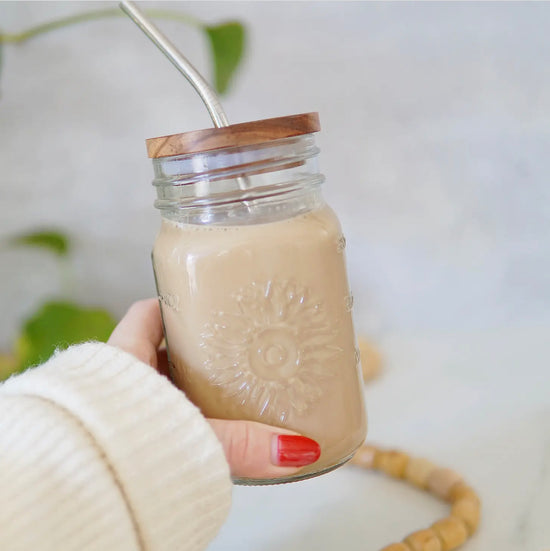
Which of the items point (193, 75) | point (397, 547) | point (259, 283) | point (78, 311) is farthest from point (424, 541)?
point (78, 311)

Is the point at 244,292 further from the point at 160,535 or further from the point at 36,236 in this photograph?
the point at 36,236

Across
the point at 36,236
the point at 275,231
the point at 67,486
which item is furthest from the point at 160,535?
Answer: the point at 36,236

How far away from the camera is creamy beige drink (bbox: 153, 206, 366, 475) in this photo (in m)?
0.43

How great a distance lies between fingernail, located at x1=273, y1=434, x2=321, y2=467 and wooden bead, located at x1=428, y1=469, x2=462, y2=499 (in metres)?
0.20

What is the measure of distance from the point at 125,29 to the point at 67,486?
27.8 inches

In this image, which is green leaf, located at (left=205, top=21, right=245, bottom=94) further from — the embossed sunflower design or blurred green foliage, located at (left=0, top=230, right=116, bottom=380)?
the embossed sunflower design

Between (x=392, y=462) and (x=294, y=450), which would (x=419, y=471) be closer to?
(x=392, y=462)

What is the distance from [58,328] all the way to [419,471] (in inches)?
19.3

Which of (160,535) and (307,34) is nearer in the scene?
(160,535)

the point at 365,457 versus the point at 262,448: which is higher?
the point at 262,448

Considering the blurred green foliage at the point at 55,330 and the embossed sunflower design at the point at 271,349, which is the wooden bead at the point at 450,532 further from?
the blurred green foliage at the point at 55,330

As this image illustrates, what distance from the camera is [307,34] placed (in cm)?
94

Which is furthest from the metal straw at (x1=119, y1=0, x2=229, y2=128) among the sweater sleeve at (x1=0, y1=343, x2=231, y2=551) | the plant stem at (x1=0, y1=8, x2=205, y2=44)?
the plant stem at (x1=0, y1=8, x2=205, y2=44)

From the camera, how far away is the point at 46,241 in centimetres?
97
